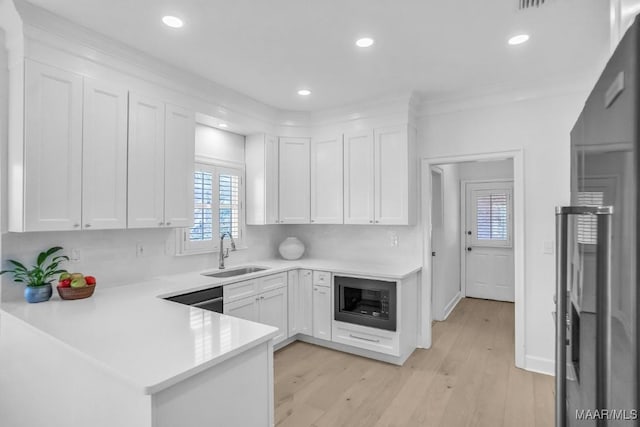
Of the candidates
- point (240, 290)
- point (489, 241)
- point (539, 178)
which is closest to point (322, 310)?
point (240, 290)

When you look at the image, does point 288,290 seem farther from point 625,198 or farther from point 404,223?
point 625,198

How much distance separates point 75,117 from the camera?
2336mm

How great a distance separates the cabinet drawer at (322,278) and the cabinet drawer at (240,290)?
74cm

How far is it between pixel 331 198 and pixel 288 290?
120cm

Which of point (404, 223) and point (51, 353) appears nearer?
point (51, 353)

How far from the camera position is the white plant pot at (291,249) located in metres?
4.35

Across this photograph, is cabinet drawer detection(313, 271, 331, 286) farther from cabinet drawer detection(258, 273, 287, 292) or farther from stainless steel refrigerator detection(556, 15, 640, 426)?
stainless steel refrigerator detection(556, 15, 640, 426)

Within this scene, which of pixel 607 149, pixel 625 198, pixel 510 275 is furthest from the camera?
pixel 510 275

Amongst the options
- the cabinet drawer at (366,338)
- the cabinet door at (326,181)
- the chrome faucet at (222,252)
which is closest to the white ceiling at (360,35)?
the cabinet door at (326,181)

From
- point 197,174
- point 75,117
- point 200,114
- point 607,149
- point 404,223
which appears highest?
point 200,114

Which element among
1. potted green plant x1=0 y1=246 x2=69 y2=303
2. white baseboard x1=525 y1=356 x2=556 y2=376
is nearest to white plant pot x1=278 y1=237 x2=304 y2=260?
potted green plant x1=0 y1=246 x2=69 y2=303

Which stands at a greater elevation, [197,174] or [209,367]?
[197,174]

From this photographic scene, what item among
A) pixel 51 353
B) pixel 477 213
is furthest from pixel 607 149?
pixel 477 213

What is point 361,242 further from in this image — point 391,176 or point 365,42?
point 365,42
